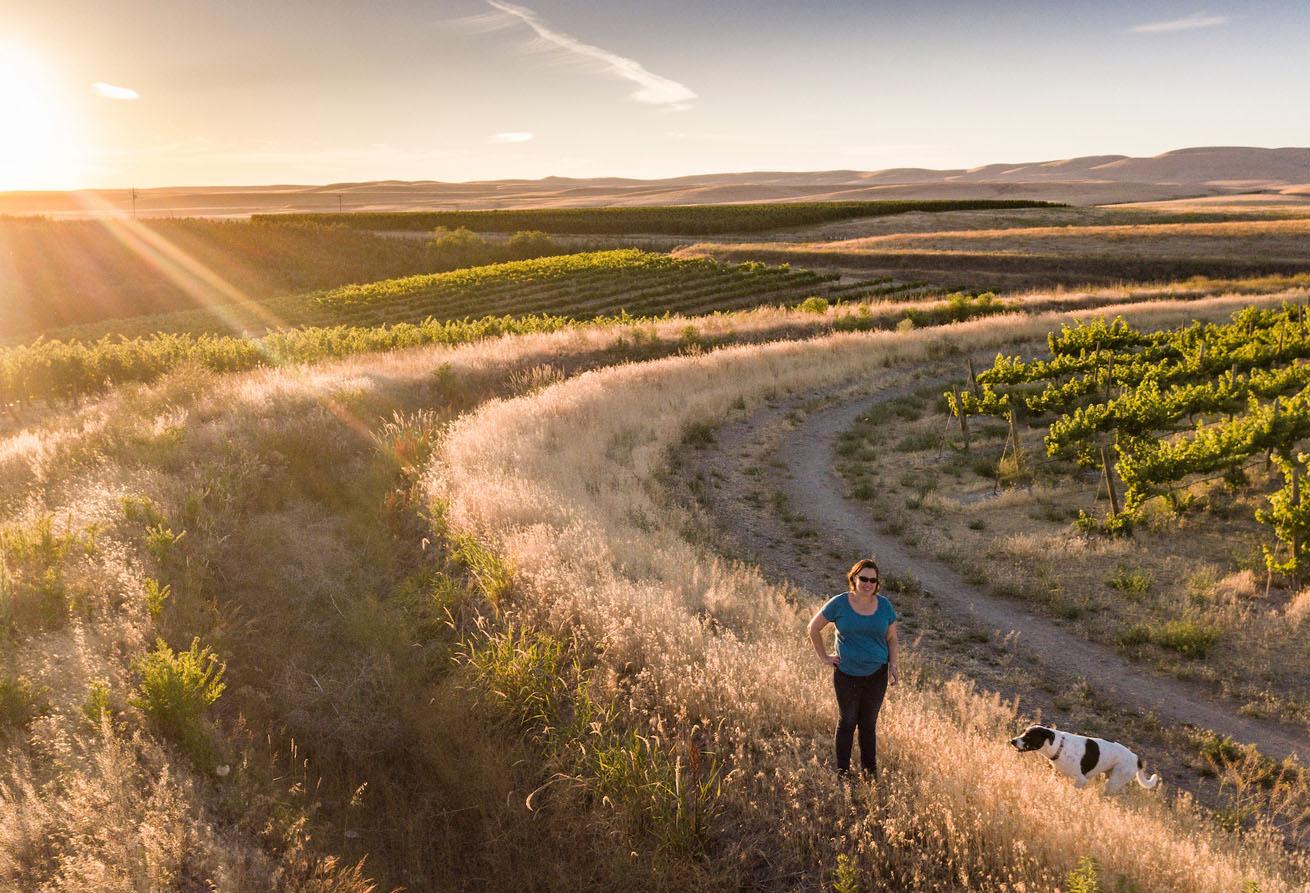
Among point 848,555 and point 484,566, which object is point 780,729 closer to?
point 484,566

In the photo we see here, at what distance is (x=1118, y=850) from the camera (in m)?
4.91

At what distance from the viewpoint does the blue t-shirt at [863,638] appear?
18.9 feet

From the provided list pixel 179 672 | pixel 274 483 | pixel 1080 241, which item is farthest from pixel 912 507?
pixel 1080 241

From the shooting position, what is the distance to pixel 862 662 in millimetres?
5781

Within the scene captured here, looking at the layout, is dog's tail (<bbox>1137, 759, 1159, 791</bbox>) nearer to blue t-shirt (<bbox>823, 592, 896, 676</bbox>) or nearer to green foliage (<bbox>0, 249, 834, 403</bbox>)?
blue t-shirt (<bbox>823, 592, 896, 676</bbox>)

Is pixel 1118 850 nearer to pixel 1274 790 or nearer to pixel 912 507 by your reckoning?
pixel 1274 790

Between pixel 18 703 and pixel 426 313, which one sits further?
pixel 426 313

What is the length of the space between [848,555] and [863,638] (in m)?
7.40

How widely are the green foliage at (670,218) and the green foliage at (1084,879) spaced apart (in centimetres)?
9788

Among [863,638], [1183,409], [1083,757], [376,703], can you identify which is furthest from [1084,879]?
[1183,409]

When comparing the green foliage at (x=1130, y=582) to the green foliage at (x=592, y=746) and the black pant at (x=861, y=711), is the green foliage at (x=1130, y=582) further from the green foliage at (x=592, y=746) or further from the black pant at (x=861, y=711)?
the green foliage at (x=592, y=746)

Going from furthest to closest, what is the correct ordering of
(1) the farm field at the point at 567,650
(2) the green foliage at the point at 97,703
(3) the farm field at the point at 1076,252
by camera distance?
1. (3) the farm field at the point at 1076,252
2. (2) the green foliage at the point at 97,703
3. (1) the farm field at the point at 567,650

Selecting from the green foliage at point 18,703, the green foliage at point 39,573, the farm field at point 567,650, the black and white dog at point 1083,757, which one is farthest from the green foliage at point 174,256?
the black and white dog at point 1083,757

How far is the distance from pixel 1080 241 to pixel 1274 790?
6911 centimetres
